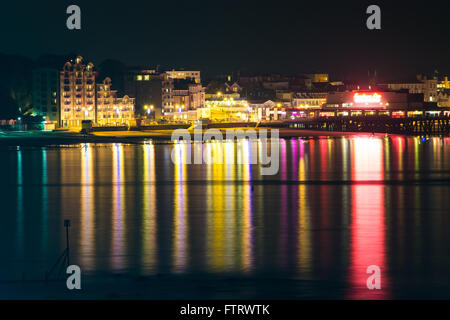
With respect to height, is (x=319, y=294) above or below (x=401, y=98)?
below

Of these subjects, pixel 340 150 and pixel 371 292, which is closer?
pixel 371 292

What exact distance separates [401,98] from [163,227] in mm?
120393

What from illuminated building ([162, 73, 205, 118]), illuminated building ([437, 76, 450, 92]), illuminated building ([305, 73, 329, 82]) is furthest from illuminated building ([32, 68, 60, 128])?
illuminated building ([437, 76, 450, 92])

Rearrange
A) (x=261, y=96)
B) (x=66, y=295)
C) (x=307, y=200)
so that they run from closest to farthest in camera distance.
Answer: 1. (x=66, y=295)
2. (x=307, y=200)
3. (x=261, y=96)

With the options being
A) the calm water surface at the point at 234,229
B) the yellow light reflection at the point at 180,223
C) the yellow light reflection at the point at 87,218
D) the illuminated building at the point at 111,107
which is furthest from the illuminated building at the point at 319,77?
the yellow light reflection at the point at 180,223

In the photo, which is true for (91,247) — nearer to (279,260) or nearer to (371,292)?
(279,260)

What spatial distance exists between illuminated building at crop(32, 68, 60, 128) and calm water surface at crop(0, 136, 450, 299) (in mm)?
67661

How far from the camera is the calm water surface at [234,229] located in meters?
18.0

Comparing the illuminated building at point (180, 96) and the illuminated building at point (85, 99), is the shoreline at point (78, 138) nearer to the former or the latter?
the illuminated building at point (85, 99)

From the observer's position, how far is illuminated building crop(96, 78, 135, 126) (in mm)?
119562

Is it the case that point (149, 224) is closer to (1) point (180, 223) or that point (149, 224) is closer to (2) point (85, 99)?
(1) point (180, 223)

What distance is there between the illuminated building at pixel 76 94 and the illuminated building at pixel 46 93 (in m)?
1.23

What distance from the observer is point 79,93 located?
11600 centimetres

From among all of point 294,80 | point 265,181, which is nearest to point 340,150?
point 265,181
